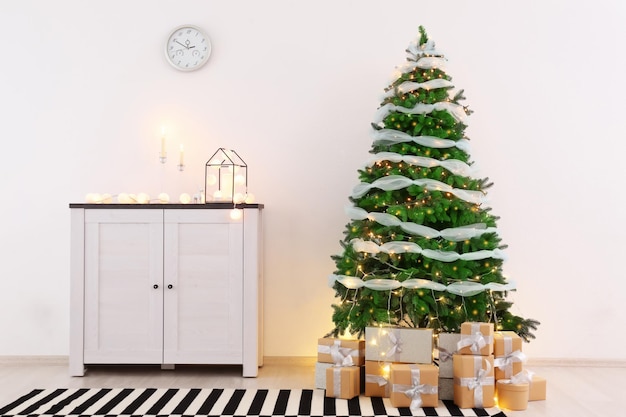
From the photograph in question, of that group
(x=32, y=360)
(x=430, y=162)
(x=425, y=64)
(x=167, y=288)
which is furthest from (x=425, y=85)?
(x=32, y=360)

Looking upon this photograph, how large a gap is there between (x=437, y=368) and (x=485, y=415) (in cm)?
31

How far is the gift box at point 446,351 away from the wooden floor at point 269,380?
37 cm

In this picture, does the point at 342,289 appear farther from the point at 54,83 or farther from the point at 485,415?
the point at 54,83

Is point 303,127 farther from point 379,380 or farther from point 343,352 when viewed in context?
point 379,380

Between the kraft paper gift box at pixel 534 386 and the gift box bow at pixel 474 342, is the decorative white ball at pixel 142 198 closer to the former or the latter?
the gift box bow at pixel 474 342

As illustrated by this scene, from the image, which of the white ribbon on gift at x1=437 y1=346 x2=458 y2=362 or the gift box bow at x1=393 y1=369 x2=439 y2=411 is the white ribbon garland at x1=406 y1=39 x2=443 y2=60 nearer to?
the white ribbon on gift at x1=437 y1=346 x2=458 y2=362

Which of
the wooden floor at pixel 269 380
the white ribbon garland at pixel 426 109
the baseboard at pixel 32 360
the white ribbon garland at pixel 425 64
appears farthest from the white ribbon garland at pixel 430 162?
the baseboard at pixel 32 360

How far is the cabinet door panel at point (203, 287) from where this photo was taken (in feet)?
12.9

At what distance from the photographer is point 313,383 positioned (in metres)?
3.85

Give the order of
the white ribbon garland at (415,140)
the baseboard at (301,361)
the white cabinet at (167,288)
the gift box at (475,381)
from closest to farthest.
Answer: the gift box at (475,381) < the white ribbon garland at (415,140) < the white cabinet at (167,288) < the baseboard at (301,361)

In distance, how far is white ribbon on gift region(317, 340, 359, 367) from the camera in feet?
11.6

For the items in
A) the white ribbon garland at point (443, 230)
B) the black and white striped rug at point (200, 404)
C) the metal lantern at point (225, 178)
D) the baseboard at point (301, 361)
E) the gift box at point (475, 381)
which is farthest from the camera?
the baseboard at point (301, 361)

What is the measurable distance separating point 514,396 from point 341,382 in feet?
2.84

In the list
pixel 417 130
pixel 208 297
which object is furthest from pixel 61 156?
pixel 417 130
